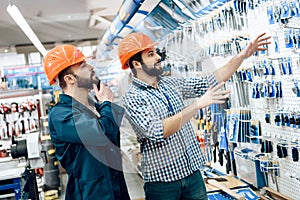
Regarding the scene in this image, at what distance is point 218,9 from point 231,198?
5.00 feet

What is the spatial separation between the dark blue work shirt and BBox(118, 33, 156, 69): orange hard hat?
25 centimetres

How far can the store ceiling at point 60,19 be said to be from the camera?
26.0 ft

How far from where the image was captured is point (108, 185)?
2020 mm

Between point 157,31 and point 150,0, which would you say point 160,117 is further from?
point 150,0

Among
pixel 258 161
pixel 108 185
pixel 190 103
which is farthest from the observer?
pixel 258 161

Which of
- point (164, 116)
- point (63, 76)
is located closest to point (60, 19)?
point (63, 76)

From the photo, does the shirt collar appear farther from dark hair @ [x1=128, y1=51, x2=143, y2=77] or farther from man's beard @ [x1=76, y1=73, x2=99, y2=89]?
man's beard @ [x1=76, y1=73, x2=99, y2=89]

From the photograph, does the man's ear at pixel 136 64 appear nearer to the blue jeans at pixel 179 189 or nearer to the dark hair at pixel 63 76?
the dark hair at pixel 63 76

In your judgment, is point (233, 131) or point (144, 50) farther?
point (233, 131)

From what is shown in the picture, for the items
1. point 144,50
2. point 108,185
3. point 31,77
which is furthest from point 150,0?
point 31,77

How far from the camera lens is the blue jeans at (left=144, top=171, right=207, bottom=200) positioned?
203 centimetres

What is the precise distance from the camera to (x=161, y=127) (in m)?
1.84

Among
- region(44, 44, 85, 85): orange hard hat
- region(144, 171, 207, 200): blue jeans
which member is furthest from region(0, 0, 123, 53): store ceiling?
region(144, 171, 207, 200): blue jeans

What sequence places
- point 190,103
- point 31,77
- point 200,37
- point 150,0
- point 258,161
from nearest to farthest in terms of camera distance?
1. point 190,103
2. point 200,37
3. point 258,161
4. point 150,0
5. point 31,77
